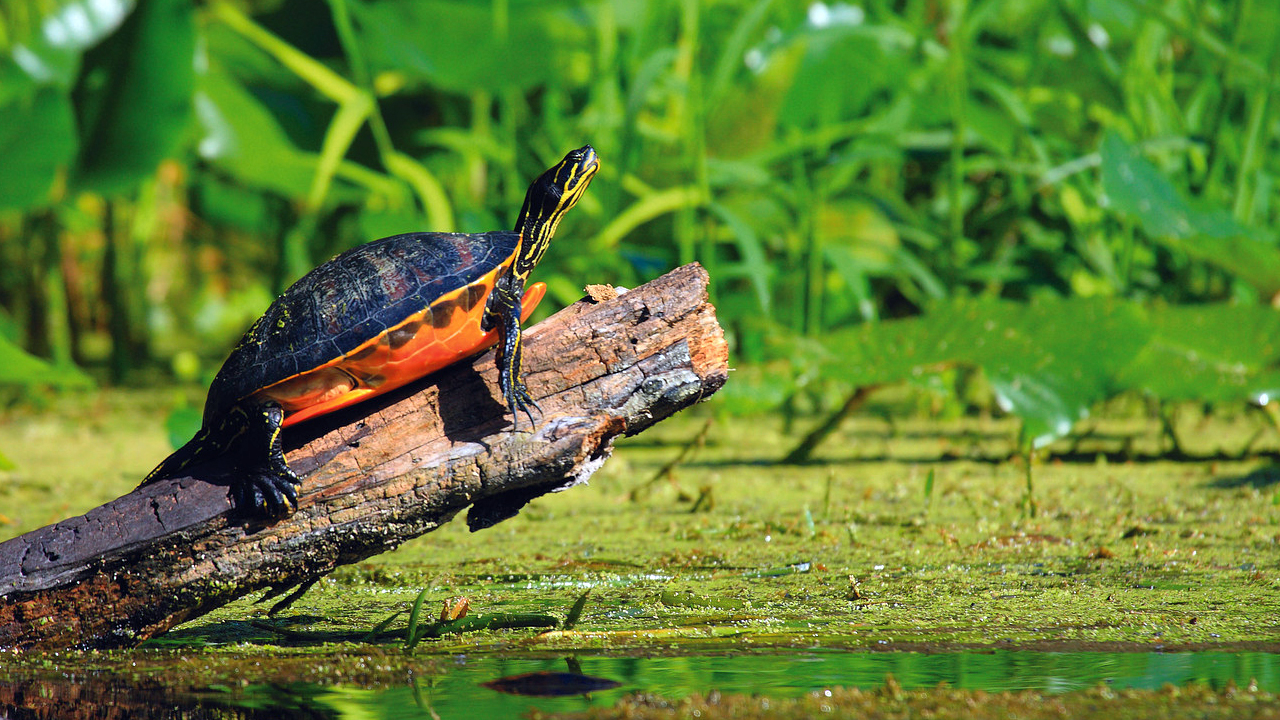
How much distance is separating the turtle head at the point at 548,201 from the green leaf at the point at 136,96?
228 cm

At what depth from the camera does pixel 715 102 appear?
3.30m

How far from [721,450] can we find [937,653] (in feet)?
5.61

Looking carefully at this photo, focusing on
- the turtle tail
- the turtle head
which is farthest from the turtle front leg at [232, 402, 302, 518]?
the turtle head

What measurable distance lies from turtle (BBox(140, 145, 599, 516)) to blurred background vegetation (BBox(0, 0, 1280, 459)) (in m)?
1.13

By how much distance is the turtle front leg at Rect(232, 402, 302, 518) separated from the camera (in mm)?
1354

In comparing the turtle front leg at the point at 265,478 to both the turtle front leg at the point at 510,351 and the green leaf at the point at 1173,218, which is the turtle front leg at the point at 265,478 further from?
the green leaf at the point at 1173,218

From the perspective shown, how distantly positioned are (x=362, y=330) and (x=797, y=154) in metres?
1.93

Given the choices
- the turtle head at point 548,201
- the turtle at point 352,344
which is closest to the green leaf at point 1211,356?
the turtle head at point 548,201

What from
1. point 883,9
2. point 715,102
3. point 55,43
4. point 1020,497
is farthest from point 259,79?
point 1020,497

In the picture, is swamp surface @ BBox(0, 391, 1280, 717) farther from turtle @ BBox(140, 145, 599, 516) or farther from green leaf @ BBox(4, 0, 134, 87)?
green leaf @ BBox(4, 0, 134, 87)

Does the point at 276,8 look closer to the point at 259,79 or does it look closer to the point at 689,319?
the point at 259,79

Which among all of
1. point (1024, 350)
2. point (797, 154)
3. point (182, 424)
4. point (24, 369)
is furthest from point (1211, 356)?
point (24, 369)

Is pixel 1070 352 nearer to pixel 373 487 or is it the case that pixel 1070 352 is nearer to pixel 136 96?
pixel 373 487

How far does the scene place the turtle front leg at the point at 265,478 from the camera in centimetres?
135
